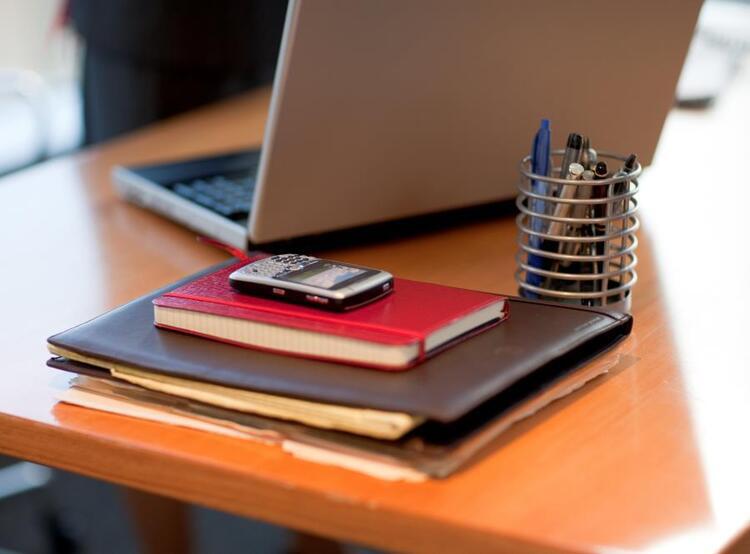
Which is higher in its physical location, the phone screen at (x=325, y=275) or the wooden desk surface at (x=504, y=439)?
the phone screen at (x=325, y=275)

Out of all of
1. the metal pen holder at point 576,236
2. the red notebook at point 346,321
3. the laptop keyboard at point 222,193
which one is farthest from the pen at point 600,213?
the laptop keyboard at point 222,193

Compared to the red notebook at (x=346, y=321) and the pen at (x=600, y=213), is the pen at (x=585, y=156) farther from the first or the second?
the red notebook at (x=346, y=321)

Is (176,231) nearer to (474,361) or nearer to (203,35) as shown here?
(474,361)

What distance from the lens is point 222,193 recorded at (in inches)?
43.7

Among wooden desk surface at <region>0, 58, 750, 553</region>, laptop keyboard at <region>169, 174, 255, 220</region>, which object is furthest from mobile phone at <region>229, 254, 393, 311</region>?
laptop keyboard at <region>169, 174, 255, 220</region>

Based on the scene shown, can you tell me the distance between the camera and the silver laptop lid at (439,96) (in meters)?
0.88

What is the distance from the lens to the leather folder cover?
60 centimetres

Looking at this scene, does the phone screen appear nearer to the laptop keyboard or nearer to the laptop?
the laptop

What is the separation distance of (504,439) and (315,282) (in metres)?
0.16

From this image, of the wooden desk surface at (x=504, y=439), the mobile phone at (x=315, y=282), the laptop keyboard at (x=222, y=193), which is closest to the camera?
the wooden desk surface at (x=504, y=439)

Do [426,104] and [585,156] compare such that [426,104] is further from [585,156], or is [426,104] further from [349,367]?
[349,367]

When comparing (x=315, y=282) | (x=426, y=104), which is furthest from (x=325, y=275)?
(x=426, y=104)

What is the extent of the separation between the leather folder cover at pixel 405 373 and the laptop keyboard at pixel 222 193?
0.30m

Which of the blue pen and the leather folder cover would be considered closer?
the leather folder cover
